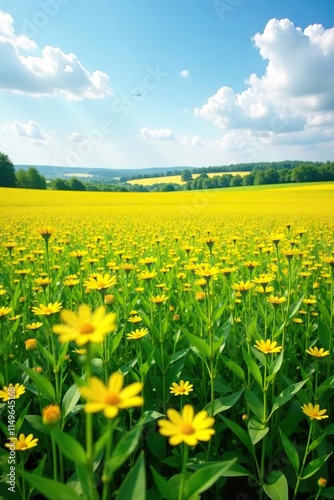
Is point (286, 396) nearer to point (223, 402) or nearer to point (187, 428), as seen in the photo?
point (223, 402)

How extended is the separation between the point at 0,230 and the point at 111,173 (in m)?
70.1

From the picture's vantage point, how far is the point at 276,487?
1.49 meters

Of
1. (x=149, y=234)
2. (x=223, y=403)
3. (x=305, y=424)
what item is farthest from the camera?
(x=149, y=234)

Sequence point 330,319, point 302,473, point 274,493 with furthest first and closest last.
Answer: point 330,319
point 302,473
point 274,493

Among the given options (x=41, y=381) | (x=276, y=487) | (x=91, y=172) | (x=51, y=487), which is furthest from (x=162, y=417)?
(x=91, y=172)

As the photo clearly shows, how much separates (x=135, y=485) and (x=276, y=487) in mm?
1014

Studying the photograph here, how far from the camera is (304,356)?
2445mm

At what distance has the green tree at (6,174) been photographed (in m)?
41.7

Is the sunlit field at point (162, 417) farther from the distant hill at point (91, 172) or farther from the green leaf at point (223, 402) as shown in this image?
the distant hill at point (91, 172)

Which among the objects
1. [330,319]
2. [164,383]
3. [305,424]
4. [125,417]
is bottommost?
[305,424]

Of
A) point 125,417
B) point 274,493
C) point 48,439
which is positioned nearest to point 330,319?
point 274,493

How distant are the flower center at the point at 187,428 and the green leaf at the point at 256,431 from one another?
0.89 metres

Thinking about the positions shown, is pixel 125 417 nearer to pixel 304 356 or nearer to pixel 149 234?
pixel 304 356

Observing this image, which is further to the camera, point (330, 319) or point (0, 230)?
point (0, 230)
